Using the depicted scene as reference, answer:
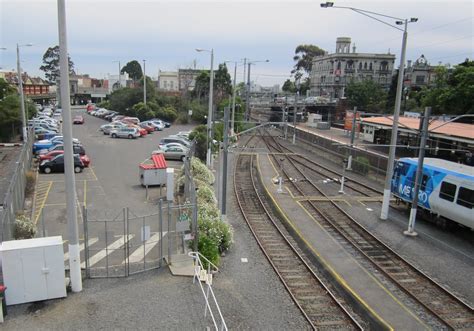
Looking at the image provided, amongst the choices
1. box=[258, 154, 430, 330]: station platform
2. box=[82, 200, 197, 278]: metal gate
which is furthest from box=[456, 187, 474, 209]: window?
box=[82, 200, 197, 278]: metal gate

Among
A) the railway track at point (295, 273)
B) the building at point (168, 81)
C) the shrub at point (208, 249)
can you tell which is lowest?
the railway track at point (295, 273)

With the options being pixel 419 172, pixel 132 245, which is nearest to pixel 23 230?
pixel 132 245

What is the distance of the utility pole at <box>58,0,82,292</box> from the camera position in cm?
1013

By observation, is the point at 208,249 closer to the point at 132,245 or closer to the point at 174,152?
the point at 132,245

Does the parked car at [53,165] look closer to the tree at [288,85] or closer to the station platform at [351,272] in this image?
the station platform at [351,272]

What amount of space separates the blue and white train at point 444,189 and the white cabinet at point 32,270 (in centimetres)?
1631

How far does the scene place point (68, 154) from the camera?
428 inches

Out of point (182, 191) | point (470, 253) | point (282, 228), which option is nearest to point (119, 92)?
point (182, 191)

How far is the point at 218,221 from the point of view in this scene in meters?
16.8

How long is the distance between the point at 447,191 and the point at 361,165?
14.9 m

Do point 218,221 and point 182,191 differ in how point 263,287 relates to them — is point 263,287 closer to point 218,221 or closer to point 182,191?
point 218,221

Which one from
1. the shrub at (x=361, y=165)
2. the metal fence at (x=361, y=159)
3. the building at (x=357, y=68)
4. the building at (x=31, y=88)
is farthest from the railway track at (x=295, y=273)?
the building at (x=357, y=68)

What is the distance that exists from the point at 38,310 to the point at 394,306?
9.96 meters

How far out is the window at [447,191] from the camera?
1928 cm
